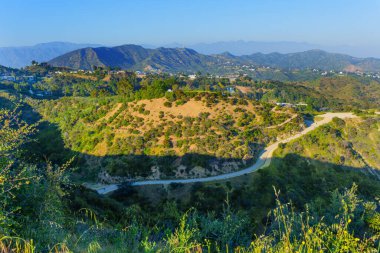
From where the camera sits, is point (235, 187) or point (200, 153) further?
point (200, 153)

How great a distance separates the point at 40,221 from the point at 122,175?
39570mm

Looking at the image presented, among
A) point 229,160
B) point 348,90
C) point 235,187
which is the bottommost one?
point 235,187

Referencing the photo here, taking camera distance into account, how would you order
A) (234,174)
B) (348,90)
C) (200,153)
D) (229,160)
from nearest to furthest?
(234,174), (229,160), (200,153), (348,90)

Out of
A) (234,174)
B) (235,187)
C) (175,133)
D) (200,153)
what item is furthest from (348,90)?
(235,187)

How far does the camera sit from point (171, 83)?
83.1 m

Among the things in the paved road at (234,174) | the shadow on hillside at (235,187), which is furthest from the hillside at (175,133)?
the paved road at (234,174)

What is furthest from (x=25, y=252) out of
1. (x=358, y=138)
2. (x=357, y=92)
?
(x=357, y=92)

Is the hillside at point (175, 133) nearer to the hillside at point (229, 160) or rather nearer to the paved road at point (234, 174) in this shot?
the hillside at point (229, 160)

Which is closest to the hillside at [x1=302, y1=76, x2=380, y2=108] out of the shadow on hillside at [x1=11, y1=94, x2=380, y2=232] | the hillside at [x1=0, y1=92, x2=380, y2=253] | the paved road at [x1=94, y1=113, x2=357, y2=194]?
the hillside at [x1=0, y1=92, x2=380, y2=253]

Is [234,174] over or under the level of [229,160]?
under

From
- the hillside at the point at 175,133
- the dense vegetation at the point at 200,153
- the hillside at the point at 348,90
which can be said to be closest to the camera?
the dense vegetation at the point at 200,153

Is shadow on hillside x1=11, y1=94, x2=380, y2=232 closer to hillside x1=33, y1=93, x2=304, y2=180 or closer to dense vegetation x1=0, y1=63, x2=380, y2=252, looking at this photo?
dense vegetation x1=0, y1=63, x2=380, y2=252

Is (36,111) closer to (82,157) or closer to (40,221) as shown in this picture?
(82,157)

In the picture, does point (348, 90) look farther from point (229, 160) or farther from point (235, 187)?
point (235, 187)
